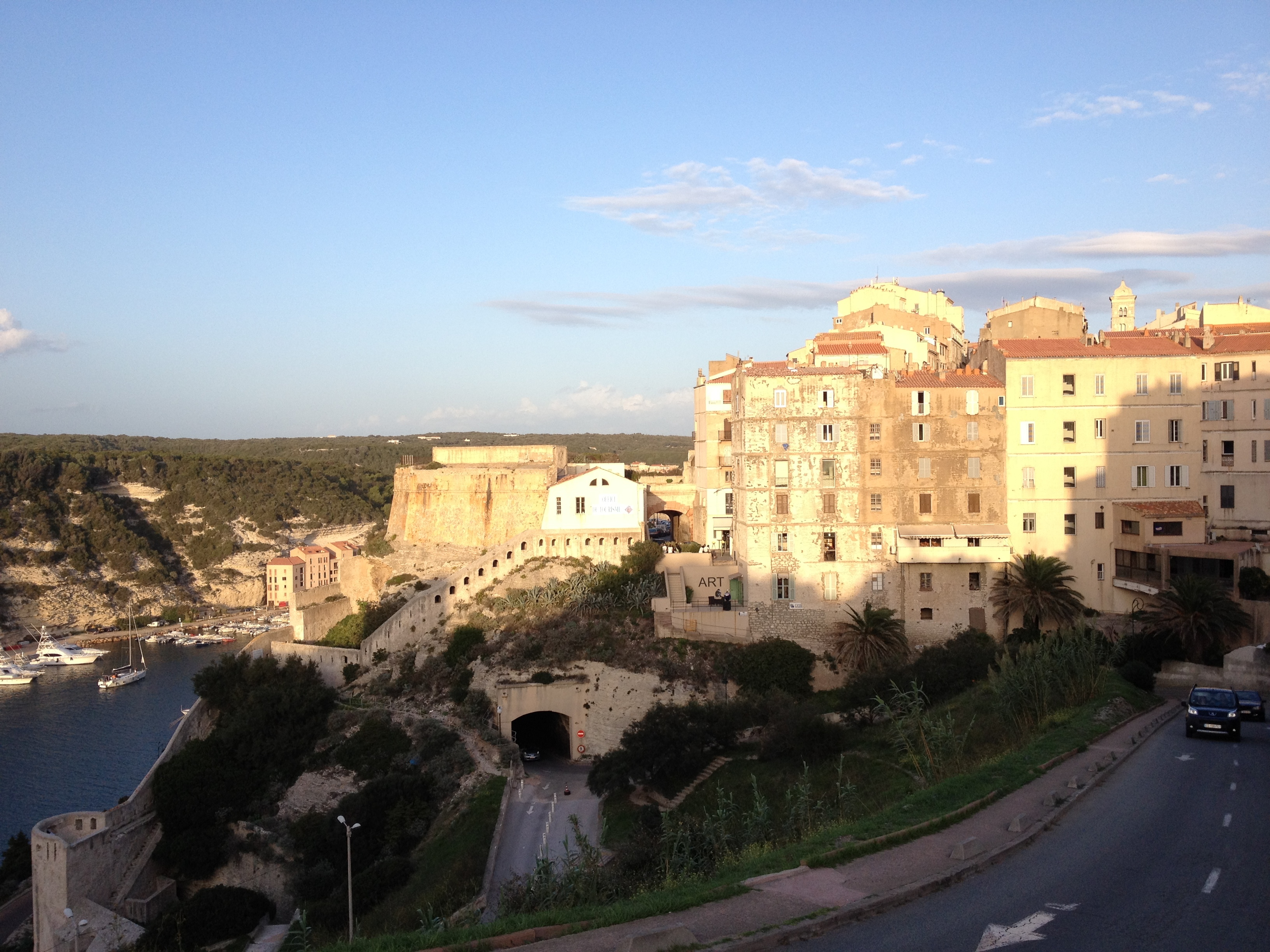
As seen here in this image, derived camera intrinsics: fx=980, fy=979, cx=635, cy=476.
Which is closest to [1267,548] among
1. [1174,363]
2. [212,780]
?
[1174,363]

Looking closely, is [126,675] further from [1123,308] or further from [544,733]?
[1123,308]

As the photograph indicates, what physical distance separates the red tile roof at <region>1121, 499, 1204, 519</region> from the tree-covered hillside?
83026 millimetres

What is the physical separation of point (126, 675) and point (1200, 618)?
61665mm

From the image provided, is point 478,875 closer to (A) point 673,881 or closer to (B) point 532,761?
(B) point 532,761

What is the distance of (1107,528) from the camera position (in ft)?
104

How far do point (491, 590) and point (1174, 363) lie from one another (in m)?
25.6

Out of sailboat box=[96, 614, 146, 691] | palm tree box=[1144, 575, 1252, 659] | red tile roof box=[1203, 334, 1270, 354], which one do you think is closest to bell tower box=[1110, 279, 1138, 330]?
red tile roof box=[1203, 334, 1270, 354]

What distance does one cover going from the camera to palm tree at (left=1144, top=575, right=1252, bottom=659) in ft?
86.0

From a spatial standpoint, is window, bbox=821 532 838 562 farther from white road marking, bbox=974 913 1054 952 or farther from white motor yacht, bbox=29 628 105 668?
white motor yacht, bbox=29 628 105 668

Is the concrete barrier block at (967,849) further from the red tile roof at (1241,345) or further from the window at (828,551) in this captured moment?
the red tile roof at (1241,345)

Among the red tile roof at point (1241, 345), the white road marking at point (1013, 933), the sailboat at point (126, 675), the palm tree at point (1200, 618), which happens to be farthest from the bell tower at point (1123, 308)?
the sailboat at point (126, 675)

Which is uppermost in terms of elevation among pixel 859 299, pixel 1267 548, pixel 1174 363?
pixel 859 299

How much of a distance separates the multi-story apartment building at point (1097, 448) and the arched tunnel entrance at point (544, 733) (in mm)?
16413

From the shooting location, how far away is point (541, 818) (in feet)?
85.1
